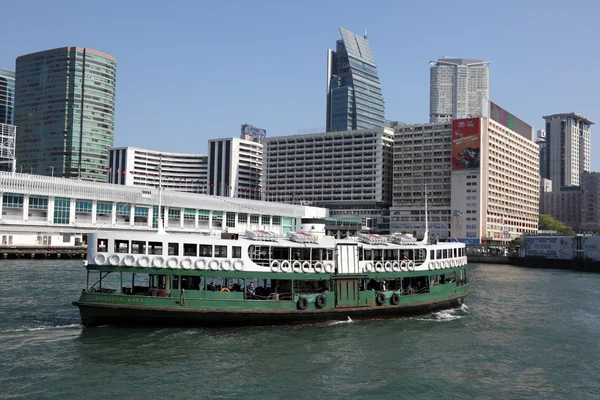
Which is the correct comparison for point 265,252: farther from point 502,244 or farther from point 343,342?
point 502,244

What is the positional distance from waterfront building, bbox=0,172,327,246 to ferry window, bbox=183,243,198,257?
142ft

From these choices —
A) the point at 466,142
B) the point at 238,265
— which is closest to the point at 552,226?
the point at 466,142

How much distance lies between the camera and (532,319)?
120 feet

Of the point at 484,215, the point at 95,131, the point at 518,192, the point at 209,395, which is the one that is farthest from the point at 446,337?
the point at 95,131

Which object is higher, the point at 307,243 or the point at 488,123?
the point at 488,123

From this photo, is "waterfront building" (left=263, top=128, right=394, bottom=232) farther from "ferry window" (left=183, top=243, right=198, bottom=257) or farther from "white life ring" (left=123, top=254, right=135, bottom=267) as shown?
"white life ring" (left=123, top=254, right=135, bottom=267)

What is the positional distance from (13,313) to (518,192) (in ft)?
528

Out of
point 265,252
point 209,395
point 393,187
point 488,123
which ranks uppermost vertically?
point 488,123

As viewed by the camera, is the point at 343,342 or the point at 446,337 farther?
the point at 446,337

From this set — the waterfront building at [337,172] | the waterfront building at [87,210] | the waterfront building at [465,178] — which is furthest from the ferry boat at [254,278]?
the waterfront building at [337,172]

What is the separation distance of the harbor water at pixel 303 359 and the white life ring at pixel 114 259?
3163 mm

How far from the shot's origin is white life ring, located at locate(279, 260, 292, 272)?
30.5 metres

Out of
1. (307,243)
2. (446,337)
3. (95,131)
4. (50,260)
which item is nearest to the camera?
(446,337)

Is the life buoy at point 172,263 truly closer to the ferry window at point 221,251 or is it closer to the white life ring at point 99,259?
the ferry window at point 221,251
